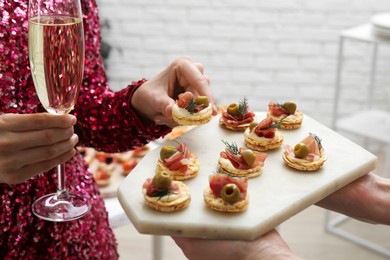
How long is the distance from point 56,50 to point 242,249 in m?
0.43

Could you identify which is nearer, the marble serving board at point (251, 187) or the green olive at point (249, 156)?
the marble serving board at point (251, 187)

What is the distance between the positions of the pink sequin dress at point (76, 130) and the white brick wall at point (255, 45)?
2620 mm

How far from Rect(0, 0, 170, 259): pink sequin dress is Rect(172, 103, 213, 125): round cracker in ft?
0.49

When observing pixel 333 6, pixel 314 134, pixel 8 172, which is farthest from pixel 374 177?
pixel 333 6

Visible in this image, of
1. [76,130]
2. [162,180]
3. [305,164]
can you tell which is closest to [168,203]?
[162,180]

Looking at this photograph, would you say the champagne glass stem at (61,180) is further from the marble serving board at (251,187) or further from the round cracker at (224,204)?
the round cracker at (224,204)

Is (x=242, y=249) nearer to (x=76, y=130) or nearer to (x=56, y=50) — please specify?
(x=56, y=50)

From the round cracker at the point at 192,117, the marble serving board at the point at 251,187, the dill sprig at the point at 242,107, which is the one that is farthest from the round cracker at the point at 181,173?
the dill sprig at the point at 242,107

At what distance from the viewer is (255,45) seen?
4039 millimetres

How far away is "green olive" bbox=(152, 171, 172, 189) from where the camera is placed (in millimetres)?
1038

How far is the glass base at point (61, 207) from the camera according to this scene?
118 cm

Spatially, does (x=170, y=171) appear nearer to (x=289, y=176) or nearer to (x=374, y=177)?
(x=289, y=176)

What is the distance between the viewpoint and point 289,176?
1140 mm

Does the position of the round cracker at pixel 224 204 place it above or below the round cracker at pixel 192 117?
below
